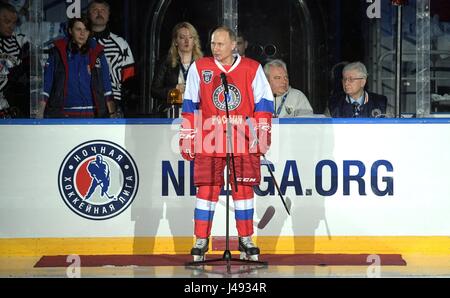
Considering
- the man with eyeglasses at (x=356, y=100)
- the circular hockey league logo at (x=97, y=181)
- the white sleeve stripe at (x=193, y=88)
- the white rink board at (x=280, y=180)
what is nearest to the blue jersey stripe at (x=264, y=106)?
the white sleeve stripe at (x=193, y=88)

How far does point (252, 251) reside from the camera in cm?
1275

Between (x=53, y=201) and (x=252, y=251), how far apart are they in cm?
185

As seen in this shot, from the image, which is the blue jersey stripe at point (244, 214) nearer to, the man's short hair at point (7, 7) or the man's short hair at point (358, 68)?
the man's short hair at point (358, 68)

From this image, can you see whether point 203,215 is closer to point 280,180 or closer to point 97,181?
point 280,180

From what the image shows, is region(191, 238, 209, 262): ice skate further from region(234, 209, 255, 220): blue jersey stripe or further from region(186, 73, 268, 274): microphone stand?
region(234, 209, 255, 220): blue jersey stripe

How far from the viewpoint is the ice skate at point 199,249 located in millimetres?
12703

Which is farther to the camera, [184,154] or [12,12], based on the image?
[12,12]

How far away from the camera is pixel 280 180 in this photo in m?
13.4

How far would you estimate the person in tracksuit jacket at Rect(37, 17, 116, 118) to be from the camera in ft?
44.3

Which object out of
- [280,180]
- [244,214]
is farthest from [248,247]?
[280,180]

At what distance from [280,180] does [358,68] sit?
1163 millimetres

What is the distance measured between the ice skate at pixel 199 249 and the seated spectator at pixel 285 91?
1500 mm

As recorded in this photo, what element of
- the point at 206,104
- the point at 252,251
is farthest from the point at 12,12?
the point at 252,251
